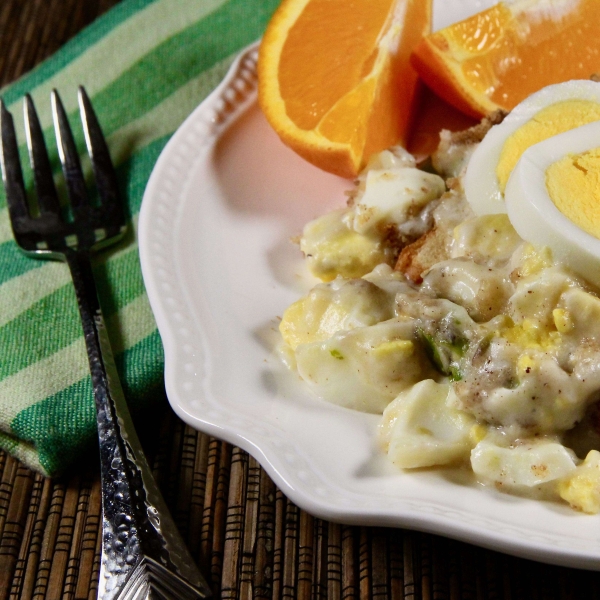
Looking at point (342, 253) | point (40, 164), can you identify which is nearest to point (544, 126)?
point (342, 253)

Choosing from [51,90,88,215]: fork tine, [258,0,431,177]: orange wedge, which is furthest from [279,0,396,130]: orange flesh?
[51,90,88,215]: fork tine

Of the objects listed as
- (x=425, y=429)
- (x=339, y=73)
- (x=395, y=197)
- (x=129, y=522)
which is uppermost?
(x=339, y=73)

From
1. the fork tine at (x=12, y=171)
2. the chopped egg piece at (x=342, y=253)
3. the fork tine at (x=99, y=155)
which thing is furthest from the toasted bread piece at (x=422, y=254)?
the fork tine at (x=12, y=171)

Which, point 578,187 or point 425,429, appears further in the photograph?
point 578,187

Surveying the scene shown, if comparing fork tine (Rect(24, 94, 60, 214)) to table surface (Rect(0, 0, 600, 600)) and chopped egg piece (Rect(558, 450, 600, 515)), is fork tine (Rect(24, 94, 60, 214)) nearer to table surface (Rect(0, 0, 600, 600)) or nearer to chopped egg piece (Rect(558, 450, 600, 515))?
table surface (Rect(0, 0, 600, 600))

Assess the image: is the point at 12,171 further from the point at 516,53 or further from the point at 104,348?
the point at 516,53

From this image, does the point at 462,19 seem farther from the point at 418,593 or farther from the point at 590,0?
the point at 418,593

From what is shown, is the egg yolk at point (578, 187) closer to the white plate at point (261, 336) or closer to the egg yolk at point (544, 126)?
the egg yolk at point (544, 126)
